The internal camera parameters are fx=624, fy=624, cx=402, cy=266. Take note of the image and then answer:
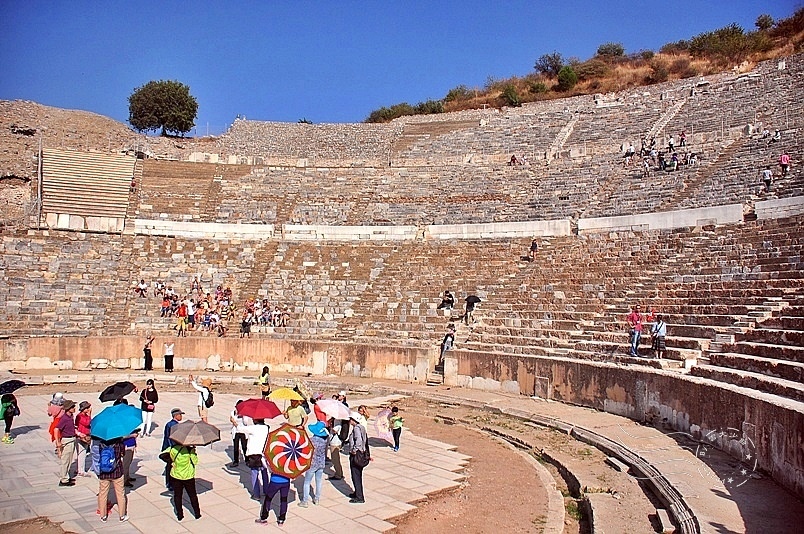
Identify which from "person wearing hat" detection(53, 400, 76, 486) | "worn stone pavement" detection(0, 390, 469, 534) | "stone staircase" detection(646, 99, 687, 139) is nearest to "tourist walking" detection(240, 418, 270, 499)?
"worn stone pavement" detection(0, 390, 469, 534)

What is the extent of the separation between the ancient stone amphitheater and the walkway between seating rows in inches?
26.3

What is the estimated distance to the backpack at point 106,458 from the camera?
6621mm

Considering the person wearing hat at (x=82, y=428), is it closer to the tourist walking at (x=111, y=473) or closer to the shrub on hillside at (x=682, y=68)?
the tourist walking at (x=111, y=473)

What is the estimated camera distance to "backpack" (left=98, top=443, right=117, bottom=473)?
6.62m

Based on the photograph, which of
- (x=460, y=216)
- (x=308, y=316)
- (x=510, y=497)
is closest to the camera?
(x=510, y=497)

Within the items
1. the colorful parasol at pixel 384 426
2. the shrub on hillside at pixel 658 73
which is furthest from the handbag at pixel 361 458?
the shrub on hillside at pixel 658 73

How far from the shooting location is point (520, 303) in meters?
18.5

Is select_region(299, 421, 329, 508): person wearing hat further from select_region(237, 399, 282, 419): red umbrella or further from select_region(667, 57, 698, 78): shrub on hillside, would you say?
select_region(667, 57, 698, 78): shrub on hillside

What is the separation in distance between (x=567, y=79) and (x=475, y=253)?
107 ft

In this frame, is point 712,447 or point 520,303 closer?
point 712,447

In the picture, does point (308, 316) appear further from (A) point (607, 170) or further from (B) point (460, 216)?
(A) point (607, 170)

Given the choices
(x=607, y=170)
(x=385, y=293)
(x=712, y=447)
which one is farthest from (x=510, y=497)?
(x=607, y=170)

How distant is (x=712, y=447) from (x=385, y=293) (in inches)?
506

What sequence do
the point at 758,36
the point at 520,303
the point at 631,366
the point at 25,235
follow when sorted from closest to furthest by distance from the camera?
the point at 631,366
the point at 520,303
the point at 25,235
the point at 758,36
